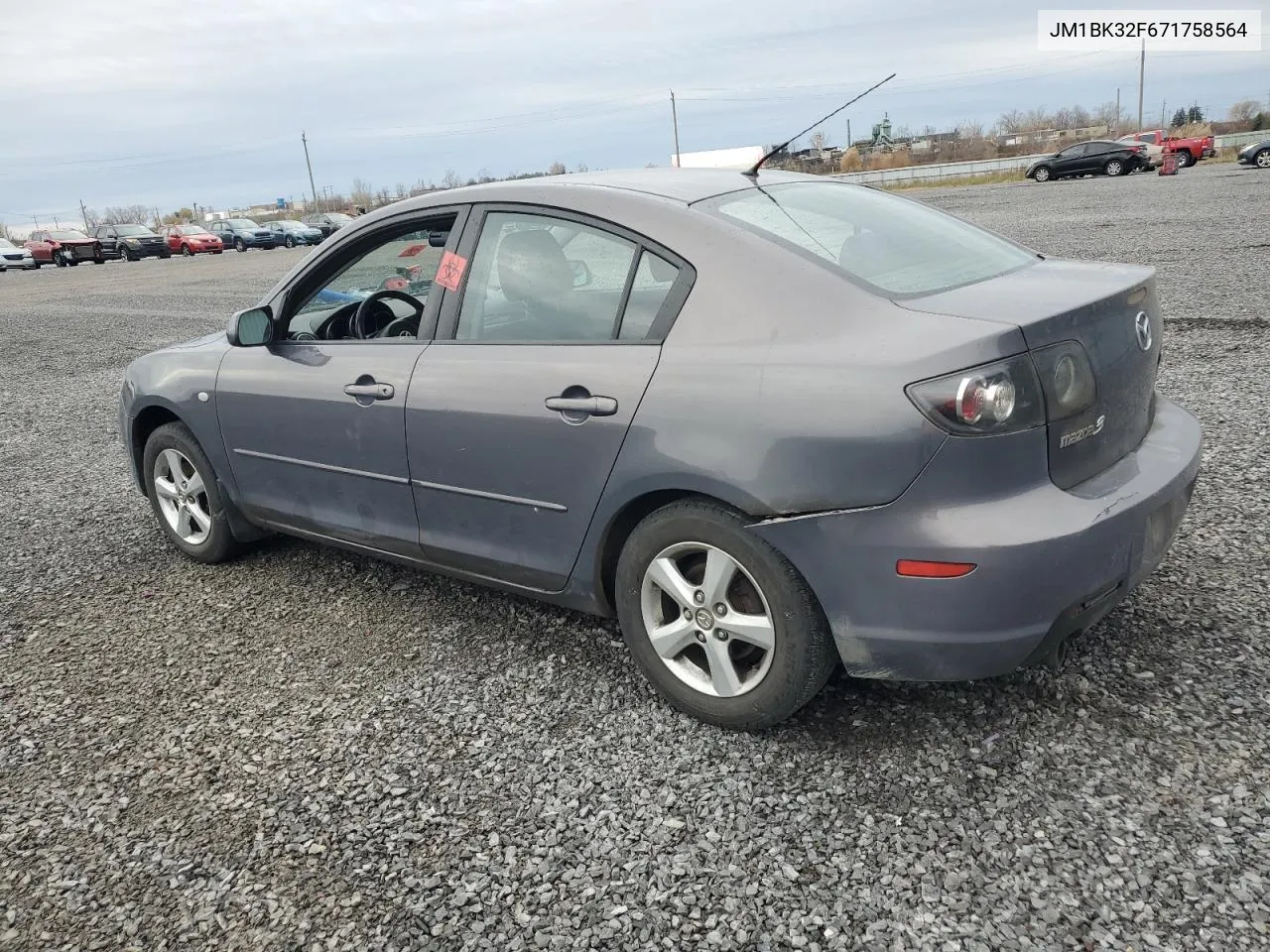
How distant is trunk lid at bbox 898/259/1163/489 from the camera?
252cm

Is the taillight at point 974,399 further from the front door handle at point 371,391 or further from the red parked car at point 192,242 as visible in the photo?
the red parked car at point 192,242

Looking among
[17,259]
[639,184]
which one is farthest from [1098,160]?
[17,259]

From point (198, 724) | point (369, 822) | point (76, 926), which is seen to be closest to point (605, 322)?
point (369, 822)

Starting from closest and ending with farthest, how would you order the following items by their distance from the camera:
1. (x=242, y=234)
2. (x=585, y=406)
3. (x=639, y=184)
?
1. (x=585, y=406)
2. (x=639, y=184)
3. (x=242, y=234)

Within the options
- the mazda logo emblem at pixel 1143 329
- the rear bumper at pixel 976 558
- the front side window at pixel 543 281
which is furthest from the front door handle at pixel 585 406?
the mazda logo emblem at pixel 1143 329

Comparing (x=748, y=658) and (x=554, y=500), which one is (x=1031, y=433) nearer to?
(x=748, y=658)

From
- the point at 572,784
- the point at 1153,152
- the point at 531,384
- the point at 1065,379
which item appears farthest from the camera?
the point at 1153,152

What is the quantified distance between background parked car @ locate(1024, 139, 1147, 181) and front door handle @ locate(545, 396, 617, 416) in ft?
122

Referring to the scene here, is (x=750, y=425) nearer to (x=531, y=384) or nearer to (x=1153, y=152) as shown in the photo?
(x=531, y=384)

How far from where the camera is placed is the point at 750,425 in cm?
261

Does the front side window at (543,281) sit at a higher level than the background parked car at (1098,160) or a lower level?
higher

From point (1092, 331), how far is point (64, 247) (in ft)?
150

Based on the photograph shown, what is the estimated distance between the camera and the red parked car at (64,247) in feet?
Result: 132

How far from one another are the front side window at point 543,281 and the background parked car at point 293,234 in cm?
4095
